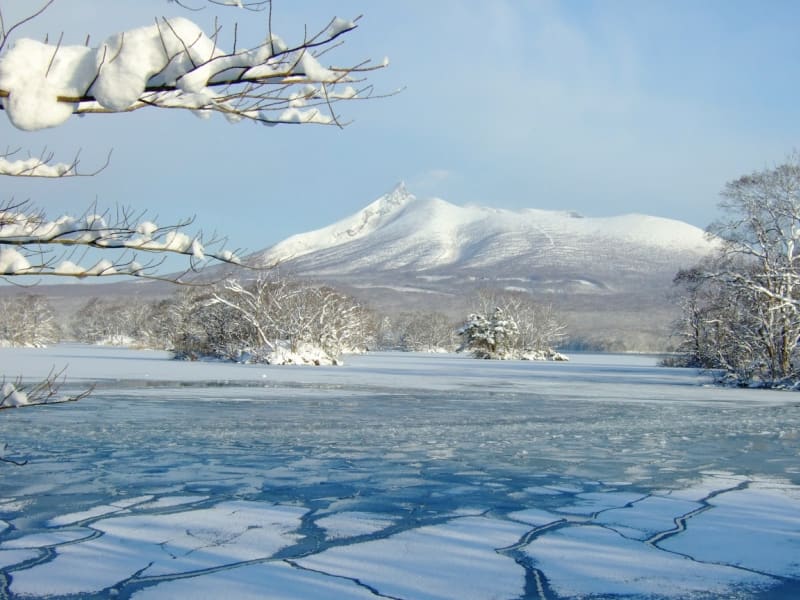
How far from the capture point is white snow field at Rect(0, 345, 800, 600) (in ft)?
12.4

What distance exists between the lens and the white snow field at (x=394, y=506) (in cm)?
377

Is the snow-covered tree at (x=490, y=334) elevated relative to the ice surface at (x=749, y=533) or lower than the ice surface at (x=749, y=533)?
elevated

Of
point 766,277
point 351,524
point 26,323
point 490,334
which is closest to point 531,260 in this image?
point 490,334

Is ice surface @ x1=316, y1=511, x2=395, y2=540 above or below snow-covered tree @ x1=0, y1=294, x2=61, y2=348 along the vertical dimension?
below

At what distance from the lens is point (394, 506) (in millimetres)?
5473

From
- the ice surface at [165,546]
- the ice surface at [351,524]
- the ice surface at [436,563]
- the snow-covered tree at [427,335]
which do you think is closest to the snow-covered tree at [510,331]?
the snow-covered tree at [427,335]

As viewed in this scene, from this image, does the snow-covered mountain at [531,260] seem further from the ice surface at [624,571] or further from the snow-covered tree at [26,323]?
the ice surface at [624,571]

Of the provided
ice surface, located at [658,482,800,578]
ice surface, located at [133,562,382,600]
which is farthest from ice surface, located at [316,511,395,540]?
ice surface, located at [658,482,800,578]

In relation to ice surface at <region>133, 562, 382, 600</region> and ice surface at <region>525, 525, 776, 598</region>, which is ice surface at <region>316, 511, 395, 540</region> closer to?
ice surface at <region>133, 562, 382, 600</region>

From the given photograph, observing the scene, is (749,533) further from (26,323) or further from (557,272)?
(557,272)

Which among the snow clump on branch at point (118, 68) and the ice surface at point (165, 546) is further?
the ice surface at point (165, 546)

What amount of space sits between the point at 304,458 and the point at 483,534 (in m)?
3.30

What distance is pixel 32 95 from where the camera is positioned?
2326 millimetres

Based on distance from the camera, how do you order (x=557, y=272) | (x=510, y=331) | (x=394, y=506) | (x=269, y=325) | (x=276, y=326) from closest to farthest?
1. (x=394, y=506)
2. (x=276, y=326)
3. (x=269, y=325)
4. (x=510, y=331)
5. (x=557, y=272)
